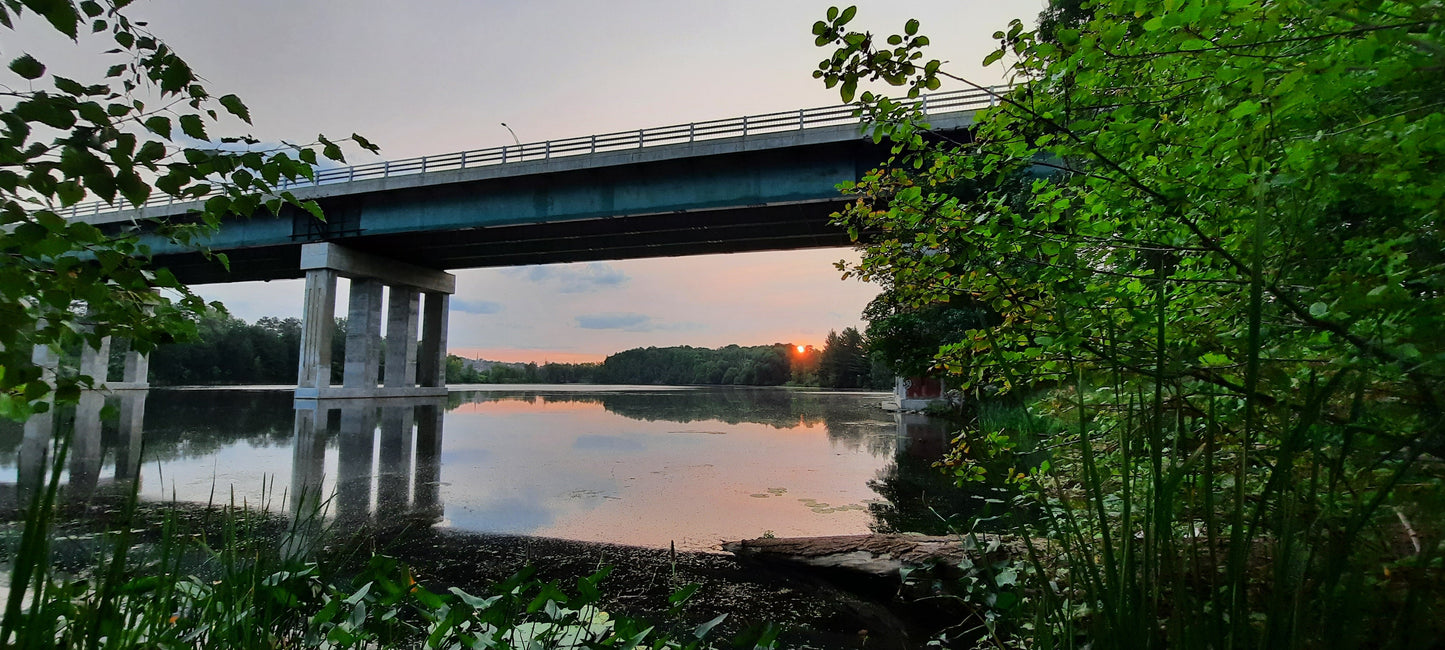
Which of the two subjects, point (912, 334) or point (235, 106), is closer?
point (235, 106)

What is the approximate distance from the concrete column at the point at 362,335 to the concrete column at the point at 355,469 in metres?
11.9

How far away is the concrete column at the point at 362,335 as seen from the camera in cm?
2698

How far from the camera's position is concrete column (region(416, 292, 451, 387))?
111 ft

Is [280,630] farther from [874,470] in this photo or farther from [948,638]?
[874,470]

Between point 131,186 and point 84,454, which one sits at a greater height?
point 131,186

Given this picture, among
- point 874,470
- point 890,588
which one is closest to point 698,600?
point 890,588

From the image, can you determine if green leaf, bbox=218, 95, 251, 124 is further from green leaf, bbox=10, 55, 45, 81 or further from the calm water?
the calm water

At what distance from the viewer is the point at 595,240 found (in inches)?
1008

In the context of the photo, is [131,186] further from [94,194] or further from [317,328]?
[317,328]

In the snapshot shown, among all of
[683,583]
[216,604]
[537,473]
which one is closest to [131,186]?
[216,604]

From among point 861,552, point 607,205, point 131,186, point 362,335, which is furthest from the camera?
point 362,335

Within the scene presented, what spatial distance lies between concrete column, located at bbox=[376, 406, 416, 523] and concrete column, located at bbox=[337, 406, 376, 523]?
13 cm

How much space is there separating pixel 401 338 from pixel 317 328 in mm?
5409

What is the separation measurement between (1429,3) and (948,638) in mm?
2969
